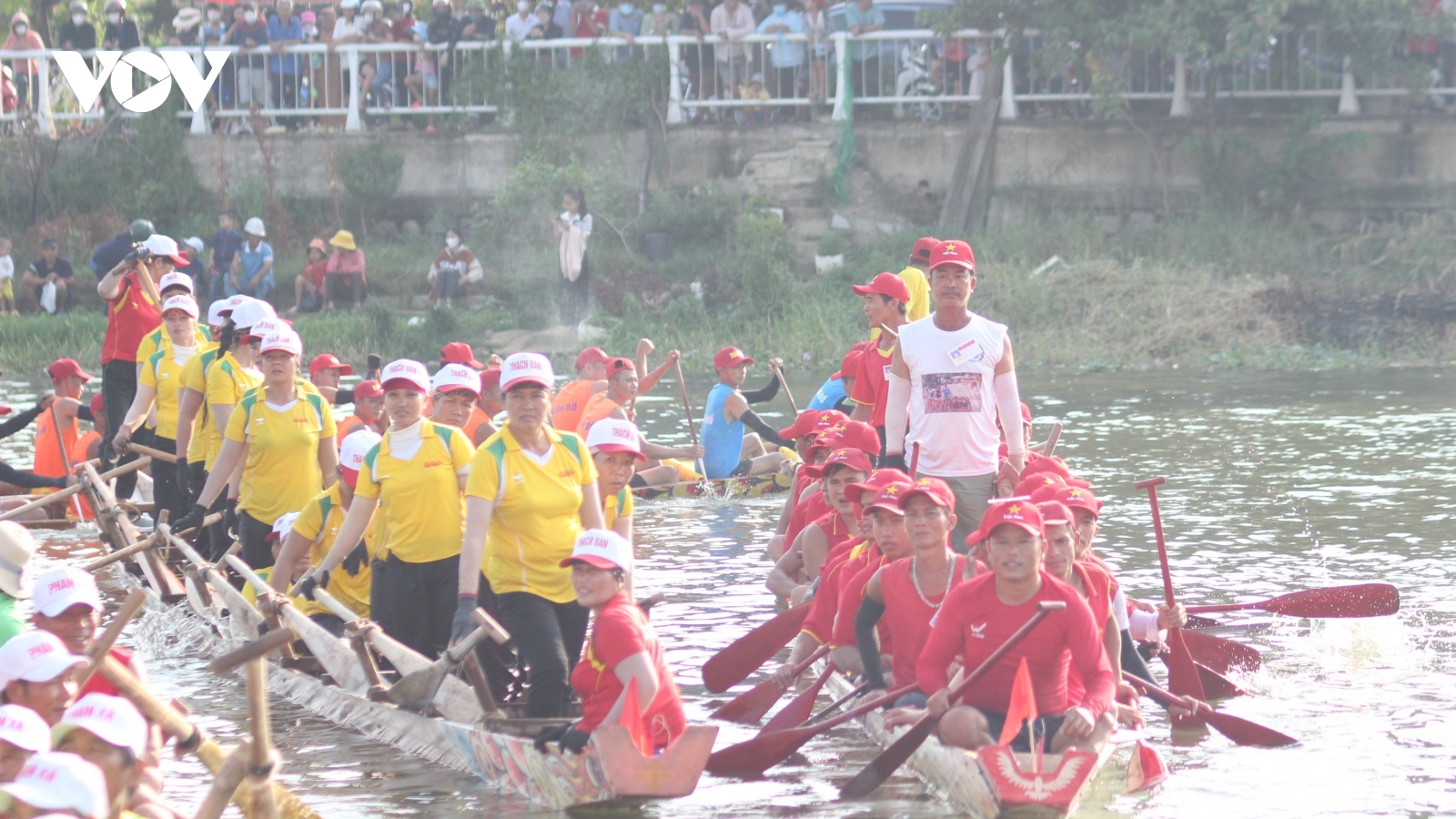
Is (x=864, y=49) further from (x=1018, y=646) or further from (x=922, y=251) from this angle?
(x=1018, y=646)

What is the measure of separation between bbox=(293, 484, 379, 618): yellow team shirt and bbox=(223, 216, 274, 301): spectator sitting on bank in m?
16.4

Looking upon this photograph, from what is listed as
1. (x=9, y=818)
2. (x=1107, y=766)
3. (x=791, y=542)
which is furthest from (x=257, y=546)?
(x=9, y=818)

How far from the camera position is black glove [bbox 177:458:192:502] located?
11055 millimetres

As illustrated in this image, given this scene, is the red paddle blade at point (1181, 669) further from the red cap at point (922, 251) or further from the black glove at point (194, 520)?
the black glove at point (194, 520)

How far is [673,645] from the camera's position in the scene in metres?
10.0

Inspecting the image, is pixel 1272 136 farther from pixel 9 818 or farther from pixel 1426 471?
pixel 9 818

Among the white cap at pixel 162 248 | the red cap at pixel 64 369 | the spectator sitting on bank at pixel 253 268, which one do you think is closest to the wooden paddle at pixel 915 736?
the white cap at pixel 162 248

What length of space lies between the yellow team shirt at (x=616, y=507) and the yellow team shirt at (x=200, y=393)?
12.0 feet

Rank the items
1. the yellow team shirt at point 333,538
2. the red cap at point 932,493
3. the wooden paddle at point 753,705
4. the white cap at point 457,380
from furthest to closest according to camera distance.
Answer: the yellow team shirt at point 333,538 → the white cap at point 457,380 → the wooden paddle at point 753,705 → the red cap at point 932,493

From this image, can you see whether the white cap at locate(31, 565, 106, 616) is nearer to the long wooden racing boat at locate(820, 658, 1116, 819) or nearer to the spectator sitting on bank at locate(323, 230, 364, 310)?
the long wooden racing boat at locate(820, 658, 1116, 819)

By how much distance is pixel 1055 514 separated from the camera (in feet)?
22.9

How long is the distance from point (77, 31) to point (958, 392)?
2152cm

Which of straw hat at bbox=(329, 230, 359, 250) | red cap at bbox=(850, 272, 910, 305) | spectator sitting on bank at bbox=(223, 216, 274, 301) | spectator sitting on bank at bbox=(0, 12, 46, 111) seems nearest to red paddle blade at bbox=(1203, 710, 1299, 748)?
red cap at bbox=(850, 272, 910, 305)

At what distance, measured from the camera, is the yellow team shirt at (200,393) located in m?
10.6
